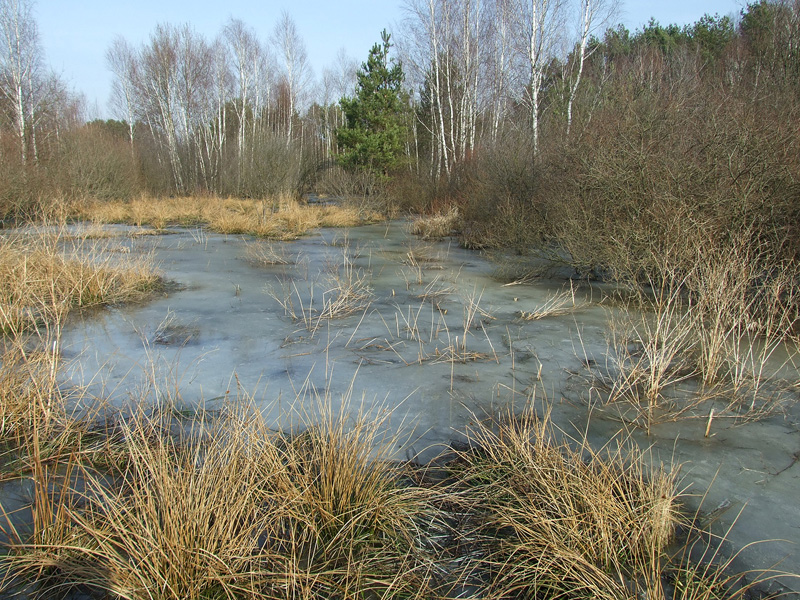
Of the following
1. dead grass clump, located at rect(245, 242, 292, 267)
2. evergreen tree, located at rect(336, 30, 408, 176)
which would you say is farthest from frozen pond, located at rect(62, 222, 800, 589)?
evergreen tree, located at rect(336, 30, 408, 176)

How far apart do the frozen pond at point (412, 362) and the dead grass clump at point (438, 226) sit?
5243mm

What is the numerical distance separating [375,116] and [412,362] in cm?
1908

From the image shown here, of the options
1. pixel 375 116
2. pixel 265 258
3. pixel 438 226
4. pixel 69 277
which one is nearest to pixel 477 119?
pixel 375 116

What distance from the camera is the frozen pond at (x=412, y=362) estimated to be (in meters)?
2.99

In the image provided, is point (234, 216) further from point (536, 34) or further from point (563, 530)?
point (563, 530)

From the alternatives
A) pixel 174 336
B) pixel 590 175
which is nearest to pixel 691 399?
pixel 590 175

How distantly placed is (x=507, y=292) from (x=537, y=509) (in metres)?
5.41

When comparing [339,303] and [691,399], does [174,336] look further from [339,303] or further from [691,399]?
[691,399]

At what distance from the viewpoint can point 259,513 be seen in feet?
7.94

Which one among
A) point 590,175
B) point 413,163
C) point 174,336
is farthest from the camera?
point 413,163

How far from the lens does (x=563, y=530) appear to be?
2.21m

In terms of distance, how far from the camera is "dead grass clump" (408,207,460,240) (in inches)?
556

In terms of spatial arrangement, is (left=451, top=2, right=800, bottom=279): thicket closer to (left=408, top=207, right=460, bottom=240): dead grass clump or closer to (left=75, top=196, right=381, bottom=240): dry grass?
(left=408, top=207, right=460, bottom=240): dead grass clump

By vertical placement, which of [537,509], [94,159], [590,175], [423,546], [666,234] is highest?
[94,159]
